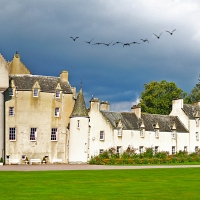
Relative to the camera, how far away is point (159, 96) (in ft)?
292

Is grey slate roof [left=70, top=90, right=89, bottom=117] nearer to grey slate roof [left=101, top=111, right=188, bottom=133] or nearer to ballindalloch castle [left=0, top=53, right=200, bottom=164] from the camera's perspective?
ballindalloch castle [left=0, top=53, right=200, bottom=164]

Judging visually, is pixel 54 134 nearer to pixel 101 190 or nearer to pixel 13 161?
pixel 13 161

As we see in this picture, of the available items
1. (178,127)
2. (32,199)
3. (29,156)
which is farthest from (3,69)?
(32,199)

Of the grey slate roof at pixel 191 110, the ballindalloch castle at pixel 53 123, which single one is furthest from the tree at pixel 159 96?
the ballindalloch castle at pixel 53 123

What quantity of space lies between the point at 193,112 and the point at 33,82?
30.4 metres

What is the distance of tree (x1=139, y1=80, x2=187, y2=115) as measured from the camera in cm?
8712

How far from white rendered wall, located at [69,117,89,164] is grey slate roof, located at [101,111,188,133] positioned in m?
5.11

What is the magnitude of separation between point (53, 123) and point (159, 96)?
34.8 metres

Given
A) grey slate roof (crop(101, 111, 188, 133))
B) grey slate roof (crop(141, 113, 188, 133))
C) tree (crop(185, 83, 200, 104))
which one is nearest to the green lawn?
grey slate roof (crop(101, 111, 188, 133))

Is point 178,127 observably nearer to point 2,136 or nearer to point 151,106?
point 151,106

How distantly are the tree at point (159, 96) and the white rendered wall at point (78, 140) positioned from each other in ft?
97.7

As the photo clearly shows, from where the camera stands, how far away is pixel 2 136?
55656 mm

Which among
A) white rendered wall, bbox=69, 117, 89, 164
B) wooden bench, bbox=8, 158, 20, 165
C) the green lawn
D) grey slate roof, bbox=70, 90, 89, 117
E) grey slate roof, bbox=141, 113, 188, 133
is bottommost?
wooden bench, bbox=8, 158, 20, 165

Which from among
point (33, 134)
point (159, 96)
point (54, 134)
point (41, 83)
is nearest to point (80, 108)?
Answer: point (54, 134)
